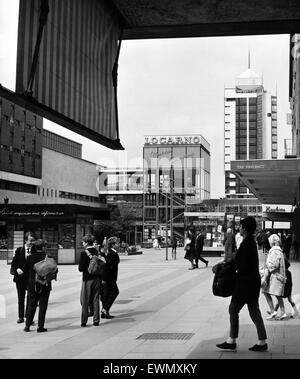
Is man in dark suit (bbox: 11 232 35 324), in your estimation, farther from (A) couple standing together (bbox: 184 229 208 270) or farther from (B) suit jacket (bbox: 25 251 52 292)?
(A) couple standing together (bbox: 184 229 208 270)

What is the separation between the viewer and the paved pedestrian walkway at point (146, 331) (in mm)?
8156

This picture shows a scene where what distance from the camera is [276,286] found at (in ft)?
36.3

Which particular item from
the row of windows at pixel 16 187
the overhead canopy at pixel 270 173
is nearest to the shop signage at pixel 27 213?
the overhead canopy at pixel 270 173

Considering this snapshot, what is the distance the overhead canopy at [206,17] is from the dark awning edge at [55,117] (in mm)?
1065

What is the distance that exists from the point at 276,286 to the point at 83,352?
169 inches

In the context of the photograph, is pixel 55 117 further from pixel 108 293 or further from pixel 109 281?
pixel 108 293

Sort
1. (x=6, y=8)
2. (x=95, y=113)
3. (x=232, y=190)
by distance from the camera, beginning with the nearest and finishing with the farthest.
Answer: (x=6, y=8) < (x=95, y=113) < (x=232, y=190)

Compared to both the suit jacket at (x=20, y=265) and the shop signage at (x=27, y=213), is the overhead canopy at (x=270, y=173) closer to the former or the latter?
the shop signage at (x=27, y=213)

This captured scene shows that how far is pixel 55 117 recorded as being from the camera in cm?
473

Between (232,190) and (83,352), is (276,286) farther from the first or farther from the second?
(232,190)

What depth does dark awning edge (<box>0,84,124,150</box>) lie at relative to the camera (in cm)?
397

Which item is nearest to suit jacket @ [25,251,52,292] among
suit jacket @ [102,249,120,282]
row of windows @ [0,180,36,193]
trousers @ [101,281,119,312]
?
suit jacket @ [102,249,120,282]

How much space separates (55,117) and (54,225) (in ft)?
95.6
